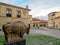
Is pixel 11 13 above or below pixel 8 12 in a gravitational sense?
below

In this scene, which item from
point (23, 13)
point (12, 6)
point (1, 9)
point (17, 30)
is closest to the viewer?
point (17, 30)

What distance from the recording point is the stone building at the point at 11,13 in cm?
2528

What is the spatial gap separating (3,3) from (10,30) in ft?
70.5

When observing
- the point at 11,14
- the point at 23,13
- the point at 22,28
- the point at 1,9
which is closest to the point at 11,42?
the point at 22,28

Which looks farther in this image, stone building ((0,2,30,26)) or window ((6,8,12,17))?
window ((6,8,12,17))

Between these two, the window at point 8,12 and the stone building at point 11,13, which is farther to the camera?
the window at point 8,12

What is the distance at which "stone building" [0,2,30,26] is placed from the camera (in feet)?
82.9

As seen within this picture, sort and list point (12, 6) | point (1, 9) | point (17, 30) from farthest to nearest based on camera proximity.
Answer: point (12, 6) → point (1, 9) → point (17, 30)

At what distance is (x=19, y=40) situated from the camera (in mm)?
4223

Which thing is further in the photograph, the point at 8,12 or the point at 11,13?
the point at 11,13

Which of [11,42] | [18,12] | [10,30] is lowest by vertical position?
[11,42]

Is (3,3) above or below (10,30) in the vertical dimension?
above

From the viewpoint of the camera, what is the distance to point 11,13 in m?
26.9

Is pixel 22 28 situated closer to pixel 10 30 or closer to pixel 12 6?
pixel 10 30
